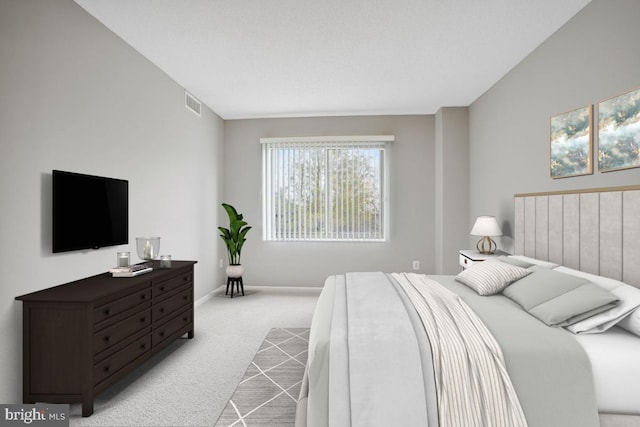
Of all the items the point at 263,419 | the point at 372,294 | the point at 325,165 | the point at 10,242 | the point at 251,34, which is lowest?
the point at 263,419

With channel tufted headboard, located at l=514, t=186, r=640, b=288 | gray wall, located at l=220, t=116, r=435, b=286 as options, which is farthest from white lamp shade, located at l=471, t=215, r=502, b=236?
gray wall, located at l=220, t=116, r=435, b=286

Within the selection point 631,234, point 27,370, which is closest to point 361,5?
point 631,234

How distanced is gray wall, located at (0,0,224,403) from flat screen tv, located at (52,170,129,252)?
67 mm

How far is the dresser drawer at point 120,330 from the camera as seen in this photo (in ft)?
6.72

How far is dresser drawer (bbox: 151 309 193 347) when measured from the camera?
2678 millimetres

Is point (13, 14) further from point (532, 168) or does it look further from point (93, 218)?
point (532, 168)

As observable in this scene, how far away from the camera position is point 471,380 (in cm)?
144

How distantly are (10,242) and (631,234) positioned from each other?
145 inches

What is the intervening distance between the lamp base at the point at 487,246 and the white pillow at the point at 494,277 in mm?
1267

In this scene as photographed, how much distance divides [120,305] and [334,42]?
2.68 metres

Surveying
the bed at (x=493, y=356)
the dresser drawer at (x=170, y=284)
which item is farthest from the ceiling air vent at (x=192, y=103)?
the bed at (x=493, y=356)

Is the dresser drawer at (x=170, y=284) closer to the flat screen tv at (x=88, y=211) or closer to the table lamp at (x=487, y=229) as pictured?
the flat screen tv at (x=88, y=211)

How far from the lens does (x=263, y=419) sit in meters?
1.99

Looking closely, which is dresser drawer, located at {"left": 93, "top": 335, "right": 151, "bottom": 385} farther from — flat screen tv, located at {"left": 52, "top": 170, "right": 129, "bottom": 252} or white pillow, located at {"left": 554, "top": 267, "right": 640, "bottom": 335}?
white pillow, located at {"left": 554, "top": 267, "right": 640, "bottom": 335}
